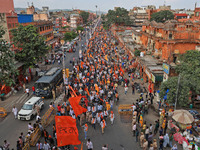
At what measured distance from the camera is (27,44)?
80.1 feet

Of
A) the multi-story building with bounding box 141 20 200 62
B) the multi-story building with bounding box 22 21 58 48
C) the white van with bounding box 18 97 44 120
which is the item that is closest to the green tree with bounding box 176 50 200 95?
the multi-story building with bounding box 141 20 200 62

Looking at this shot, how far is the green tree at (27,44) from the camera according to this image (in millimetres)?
24375

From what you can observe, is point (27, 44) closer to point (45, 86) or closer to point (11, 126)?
point (45, 86)

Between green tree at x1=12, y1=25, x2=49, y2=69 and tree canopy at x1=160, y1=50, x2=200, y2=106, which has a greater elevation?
green tree at x1=12, y1=25, x2=49, y2=69

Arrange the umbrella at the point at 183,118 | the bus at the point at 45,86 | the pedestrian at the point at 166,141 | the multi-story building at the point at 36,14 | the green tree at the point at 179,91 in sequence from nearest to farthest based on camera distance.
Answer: the pedestrian at the point at 166,141 < the umbrella at the point at 183,118 < the green tree at the point at 179,91 < the bus at the point at 45,86 < the multi-story building at the point at 36,14

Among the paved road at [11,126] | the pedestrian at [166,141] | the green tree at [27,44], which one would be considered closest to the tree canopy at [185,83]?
the pedestrian at [166,141]

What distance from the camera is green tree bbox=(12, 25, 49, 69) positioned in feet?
80.0

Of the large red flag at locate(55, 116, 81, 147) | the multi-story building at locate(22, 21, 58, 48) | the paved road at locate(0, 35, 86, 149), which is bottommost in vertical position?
the paved road at locate(0, 35, 86, 149)

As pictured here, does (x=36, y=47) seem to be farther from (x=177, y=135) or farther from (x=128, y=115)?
(x=177, y=135)

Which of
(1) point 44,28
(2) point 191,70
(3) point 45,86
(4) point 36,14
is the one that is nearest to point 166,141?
(2) point 191,70

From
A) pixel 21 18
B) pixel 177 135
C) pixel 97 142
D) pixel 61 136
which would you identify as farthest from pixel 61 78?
pixel 21 18

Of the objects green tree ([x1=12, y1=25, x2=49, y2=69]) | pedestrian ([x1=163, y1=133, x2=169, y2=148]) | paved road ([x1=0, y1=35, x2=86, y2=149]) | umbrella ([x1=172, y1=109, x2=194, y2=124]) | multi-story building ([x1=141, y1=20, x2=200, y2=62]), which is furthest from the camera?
multi-story building ([x1=141, y1=20, x2=200, y2=62])

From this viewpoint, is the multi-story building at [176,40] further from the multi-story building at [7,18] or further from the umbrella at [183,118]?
the multi-story building at [7,18]

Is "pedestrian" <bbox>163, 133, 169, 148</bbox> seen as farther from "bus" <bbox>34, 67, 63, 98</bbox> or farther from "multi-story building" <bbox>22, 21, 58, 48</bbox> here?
"multi-story building" <bbox>22, 21, 58, 48</bbox>
